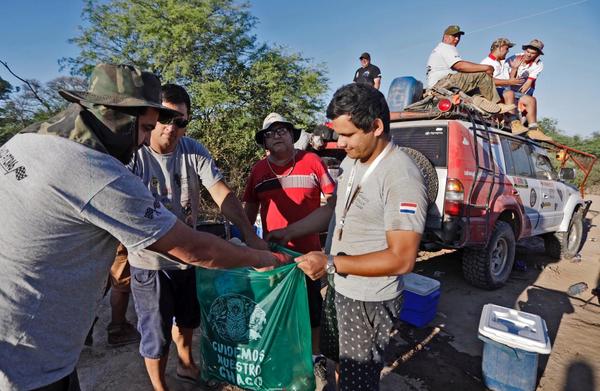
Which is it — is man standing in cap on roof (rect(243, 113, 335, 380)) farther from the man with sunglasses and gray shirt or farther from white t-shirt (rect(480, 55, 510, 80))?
white t-shirt (rect(480, 55, 510, 80))

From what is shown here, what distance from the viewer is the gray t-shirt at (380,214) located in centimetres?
148

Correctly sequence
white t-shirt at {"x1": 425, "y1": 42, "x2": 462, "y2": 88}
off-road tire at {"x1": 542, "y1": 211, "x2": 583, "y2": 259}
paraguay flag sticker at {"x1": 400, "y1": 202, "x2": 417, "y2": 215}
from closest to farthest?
paraguay flag sticker at {"x1": 400, "y1": 202, "x2": 417, "y2": 215}, white t-shirt at {"x1": 425, "y1": 42, "x2": 462, "y2": 88}, off-road tire at {"x1": 542, "y1": 211, "x2": 583, "y2": 259}

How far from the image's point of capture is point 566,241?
6.20 metres

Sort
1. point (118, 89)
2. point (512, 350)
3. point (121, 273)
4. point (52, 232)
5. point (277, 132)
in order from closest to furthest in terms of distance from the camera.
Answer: point (52, 232)
point (118, 89)
point (512, 350)
point (277, 132)
point (121, 273)

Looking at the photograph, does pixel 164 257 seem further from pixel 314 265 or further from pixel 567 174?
pixel 567 174

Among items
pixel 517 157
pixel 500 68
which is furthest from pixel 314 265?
pixel 500 68

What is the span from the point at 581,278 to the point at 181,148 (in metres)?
6.33

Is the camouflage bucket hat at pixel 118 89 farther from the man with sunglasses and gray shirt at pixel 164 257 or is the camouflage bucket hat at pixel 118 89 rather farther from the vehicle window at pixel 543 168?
the vehicle window at pixel 543 168

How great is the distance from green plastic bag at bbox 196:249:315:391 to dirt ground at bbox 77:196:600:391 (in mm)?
778

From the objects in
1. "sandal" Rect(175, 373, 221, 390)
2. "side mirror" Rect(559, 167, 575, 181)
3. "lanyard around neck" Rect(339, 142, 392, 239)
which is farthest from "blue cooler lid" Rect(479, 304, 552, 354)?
"side mirror" Rect(559, 167, 575, 181)

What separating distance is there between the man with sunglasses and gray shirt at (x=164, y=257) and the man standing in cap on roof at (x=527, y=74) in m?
6.01

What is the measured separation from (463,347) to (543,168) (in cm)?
401

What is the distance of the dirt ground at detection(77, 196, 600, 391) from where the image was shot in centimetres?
261

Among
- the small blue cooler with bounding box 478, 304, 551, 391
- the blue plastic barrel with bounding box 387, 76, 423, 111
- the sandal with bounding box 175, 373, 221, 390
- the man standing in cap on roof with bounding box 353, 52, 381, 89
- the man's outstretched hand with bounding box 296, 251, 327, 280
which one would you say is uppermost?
the man standing in cap on roof with bounding box 353, 52, 381, 89
